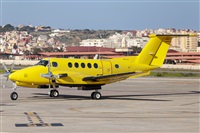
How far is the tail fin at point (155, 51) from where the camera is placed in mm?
37000

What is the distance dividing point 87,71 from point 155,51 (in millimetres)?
5344

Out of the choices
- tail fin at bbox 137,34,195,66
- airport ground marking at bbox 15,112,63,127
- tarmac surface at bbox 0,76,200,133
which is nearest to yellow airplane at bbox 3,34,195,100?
tail fin at bbox 137,34,195,66

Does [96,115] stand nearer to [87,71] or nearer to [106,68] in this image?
[87,71]

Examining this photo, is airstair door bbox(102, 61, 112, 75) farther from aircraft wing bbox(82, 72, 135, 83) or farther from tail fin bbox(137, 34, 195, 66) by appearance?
tail fin bbox(137, 34, 195, 66)

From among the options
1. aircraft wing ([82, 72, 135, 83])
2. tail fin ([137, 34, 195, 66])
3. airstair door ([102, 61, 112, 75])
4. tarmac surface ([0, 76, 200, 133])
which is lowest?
tarmac surface ([0, 76, 200, 133])

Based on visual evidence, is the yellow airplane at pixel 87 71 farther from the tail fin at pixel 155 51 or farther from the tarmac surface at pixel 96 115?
the tarmac surface at pixel 96 115

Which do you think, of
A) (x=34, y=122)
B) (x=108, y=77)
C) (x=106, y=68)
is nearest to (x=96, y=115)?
(x=34, y=122)

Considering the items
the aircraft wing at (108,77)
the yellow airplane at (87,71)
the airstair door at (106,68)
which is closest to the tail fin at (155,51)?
the yellow airplane at (87,71)

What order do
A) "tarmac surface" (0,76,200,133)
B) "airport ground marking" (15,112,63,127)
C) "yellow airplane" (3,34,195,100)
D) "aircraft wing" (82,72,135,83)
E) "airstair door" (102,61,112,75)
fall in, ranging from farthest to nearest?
"airstair door" (102,61,112,75) < "aircraft wing" (82,72,135,83) < "yellow airplane" (3,34,195,100) < "airport ground marking" (15,112,63,127) < "tarmac surface" (0,76,200,133)

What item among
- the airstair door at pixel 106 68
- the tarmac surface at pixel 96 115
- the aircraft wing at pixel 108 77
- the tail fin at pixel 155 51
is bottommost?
the tarmac surface at pixel 96 115

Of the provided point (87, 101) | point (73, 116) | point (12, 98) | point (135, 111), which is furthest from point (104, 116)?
point (12, 98)

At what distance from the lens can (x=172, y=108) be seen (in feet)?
94.4

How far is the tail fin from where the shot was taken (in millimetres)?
37000

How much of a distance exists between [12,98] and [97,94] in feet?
17.8
